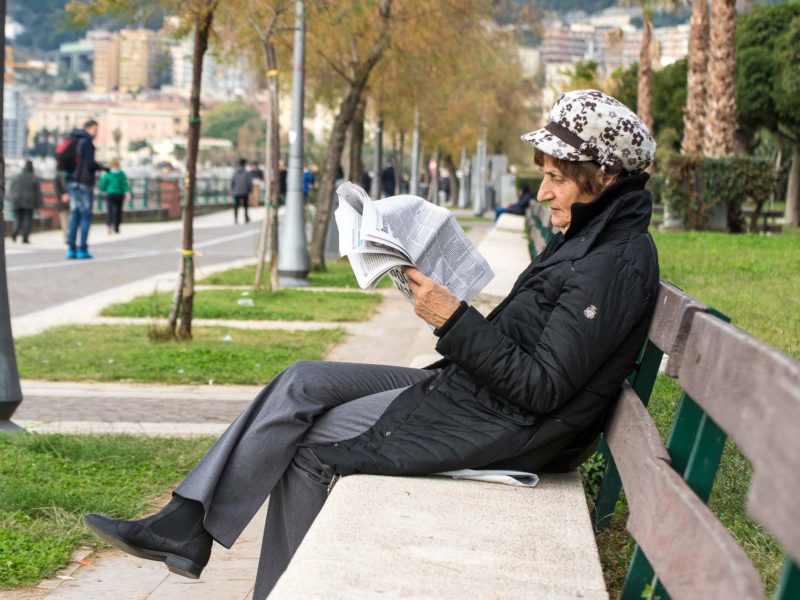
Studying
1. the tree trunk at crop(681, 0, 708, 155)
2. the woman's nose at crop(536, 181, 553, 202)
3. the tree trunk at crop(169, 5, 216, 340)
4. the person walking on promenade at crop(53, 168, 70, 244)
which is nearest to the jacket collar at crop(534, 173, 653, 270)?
the woman's nose at crop(536, 181, 553, 202)

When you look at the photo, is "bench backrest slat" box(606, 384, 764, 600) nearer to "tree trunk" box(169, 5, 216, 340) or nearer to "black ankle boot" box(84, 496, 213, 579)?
"black ankle boot" box(84, 496, 213, 579)

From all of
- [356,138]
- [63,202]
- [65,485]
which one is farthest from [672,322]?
[63,202]

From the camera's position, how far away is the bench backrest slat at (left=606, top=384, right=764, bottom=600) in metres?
2.04

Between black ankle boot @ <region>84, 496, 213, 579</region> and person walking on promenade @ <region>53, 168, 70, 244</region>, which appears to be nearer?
black ankle boot @ <region>84, 496, 213, 579</region>

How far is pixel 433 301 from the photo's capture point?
3.58m

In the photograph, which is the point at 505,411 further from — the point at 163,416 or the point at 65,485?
the point at 163,416

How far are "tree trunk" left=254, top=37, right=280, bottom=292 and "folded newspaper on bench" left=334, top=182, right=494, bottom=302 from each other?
1118 centimetres

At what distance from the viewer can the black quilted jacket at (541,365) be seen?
3.45 m

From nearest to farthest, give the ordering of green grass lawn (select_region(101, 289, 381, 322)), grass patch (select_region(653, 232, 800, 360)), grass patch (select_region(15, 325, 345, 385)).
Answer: grass patch (select_region(653, 232, 800, 360)) → grass patch (select_region(15, 325, 345, 385)) → green grass lawn (select_region(101, 289, 381, 322))

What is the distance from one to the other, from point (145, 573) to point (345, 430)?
→ 3.83 ft

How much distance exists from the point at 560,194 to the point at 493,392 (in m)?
0.60

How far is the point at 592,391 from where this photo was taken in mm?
3576

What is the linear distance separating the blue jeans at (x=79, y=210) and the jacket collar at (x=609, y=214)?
737 inches

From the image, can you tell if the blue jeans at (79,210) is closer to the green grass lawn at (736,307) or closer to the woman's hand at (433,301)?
the green grass lawn at (736,307)
